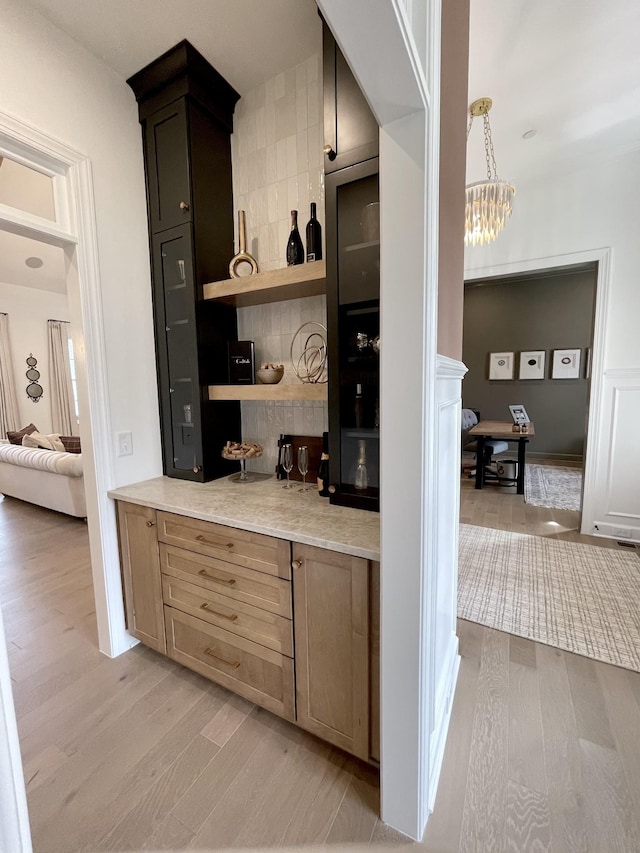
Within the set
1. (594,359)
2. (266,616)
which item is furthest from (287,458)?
(594,359)

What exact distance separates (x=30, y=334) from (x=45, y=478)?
4.06m

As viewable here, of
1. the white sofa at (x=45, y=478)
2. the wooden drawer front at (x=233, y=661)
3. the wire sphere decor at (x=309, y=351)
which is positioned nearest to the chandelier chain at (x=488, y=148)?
the wire sphere decor at (x=309, y=351)

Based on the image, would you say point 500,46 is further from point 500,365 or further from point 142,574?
point 500,365

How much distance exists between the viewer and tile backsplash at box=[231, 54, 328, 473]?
5.96 feet

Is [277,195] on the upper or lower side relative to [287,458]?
upper

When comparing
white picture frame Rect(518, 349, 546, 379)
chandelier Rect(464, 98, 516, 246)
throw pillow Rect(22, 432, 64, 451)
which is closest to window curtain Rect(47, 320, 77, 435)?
throw pillow Rect(22, 432, 64, 451)

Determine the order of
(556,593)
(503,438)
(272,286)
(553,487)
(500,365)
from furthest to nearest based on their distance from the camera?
1. (500,365)
2. (553,487)
3. (503,438)
4. (556,593)
5. (272,286)

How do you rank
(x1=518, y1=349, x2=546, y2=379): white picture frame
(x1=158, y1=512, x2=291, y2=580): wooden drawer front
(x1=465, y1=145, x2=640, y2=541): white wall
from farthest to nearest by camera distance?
1. (x1=518, y1=349, x2=546, y2=379): white picture frame
2. (x1=465, y1=145, x2=640, y2=541): white wall
3. (x1=158, y1=512, x2=291, y2=580): wooden drawer front

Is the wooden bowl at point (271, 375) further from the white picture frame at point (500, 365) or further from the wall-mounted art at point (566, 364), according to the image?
the wall-mounted art at point (566, 364)

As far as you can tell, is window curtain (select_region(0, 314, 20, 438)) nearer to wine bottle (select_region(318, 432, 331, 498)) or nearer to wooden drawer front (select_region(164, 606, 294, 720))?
wooden drawer front (select_region(164, 606, 294, 720))

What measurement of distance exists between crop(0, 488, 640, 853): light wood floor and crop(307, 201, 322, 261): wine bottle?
6.86 ft

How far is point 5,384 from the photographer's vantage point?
241 inches

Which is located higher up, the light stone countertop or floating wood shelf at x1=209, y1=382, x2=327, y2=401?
floating wood shelf at x1=209, y1=382, x2=327, y2=401

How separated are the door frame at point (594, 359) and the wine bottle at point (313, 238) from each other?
8.83 feet
